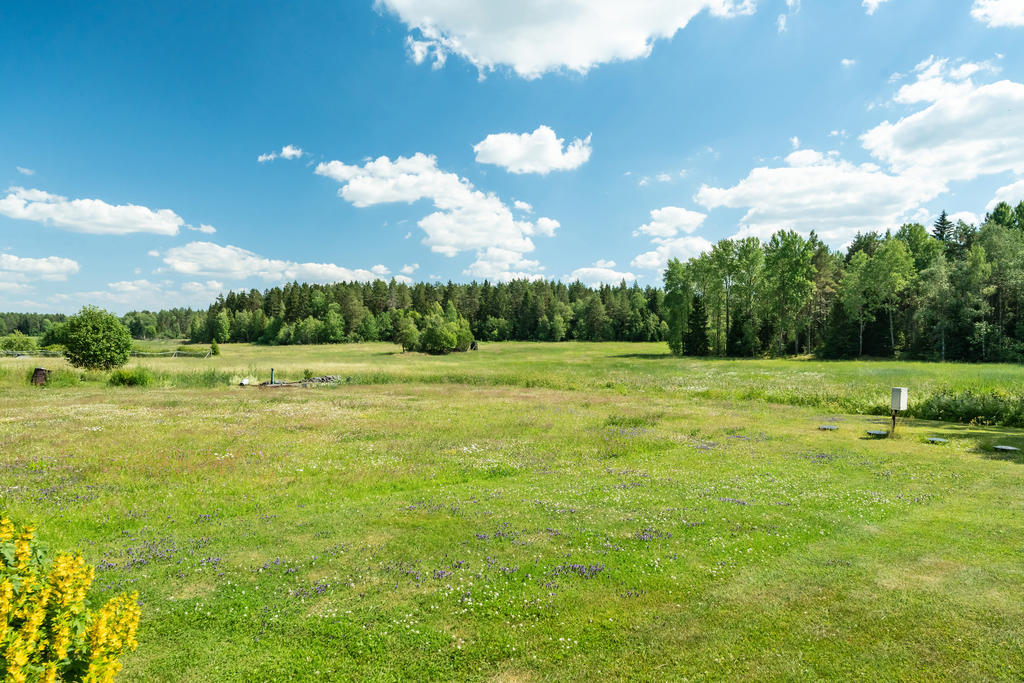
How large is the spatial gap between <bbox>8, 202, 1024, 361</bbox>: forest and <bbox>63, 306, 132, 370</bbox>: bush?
58341 millimetres

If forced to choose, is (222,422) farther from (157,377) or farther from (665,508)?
(157,377)

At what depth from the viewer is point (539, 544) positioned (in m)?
10.9

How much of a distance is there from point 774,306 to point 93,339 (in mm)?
100881

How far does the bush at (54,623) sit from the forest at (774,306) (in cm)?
8450

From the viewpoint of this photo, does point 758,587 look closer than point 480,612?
No

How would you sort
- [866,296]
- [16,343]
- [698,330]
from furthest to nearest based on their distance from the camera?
[16,343], [698,330], [866,296]

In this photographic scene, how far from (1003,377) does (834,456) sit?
35664mm

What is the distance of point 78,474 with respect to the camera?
16469mm

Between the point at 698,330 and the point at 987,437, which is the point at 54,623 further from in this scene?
the point at 698,330

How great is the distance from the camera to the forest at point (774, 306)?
208 feet

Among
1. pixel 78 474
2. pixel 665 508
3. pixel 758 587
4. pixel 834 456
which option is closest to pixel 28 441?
pixel 78 474

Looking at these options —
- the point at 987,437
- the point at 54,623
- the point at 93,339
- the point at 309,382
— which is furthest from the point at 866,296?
the point at 93,339

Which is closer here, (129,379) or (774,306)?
(129,379)

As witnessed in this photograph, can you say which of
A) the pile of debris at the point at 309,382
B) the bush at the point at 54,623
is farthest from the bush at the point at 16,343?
the bush at the point at 54,623
